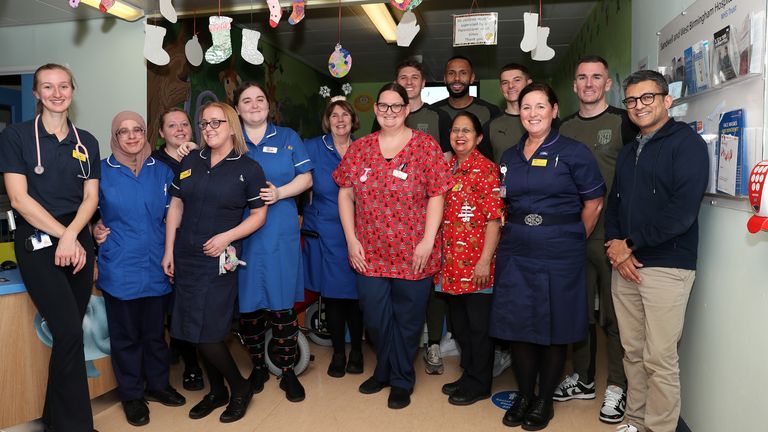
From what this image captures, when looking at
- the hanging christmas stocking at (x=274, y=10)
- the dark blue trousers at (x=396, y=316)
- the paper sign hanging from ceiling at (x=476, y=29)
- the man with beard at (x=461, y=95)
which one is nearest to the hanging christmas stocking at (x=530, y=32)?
the paper sign hanging from ceiling at (x=476, y=29)

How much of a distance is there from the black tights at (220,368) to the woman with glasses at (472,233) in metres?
1.03

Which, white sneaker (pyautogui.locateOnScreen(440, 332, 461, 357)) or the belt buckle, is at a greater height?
the belt buckle

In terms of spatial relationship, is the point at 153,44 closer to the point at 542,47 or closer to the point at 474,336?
the point at 542,47

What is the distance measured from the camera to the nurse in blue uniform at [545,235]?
242 centimetres

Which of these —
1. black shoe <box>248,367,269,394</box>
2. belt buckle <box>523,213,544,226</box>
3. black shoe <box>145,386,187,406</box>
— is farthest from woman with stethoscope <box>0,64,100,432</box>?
belt buckle <box>523,213,544,226</box>

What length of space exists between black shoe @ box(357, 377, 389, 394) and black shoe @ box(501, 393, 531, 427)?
0.68 m

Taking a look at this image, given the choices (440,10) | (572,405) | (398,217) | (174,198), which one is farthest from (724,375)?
(440,10)

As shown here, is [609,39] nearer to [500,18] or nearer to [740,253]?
[500,18]

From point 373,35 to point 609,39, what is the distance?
2.54 meters

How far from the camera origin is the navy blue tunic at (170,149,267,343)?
2531mm

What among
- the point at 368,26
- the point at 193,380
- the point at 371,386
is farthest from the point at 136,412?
the point at 368,26

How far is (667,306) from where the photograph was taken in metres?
2.21

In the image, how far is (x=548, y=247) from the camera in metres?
2.43

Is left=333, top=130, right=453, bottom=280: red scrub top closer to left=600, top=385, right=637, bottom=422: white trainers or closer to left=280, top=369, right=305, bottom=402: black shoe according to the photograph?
left=280, top=369, right=305, bottom=402: black shoe
